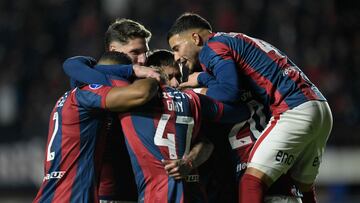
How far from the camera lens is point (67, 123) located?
5035 millimetres

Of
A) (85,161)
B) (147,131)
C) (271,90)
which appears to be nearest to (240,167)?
(271,90)

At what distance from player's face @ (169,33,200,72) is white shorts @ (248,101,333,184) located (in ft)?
2.46

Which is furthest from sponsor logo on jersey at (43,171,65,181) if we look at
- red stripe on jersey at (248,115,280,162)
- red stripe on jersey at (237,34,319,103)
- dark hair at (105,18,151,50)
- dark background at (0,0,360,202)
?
dark background at (0,0,360,202)

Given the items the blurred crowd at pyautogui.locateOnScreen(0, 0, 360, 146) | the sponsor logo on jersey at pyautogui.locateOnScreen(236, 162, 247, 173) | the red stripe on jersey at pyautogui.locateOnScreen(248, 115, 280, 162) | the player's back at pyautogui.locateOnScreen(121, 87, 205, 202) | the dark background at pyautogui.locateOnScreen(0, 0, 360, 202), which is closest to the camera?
the player's back at pyautogui.locateOnScreen(121, 87, 205, 202)

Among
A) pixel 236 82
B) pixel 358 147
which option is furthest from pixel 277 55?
pixel 358 147

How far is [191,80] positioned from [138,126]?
91 cm

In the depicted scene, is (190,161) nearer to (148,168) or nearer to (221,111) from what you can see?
(148,168)

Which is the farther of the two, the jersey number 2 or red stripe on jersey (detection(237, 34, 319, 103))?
red stripe on jersey (detection(237, 34, 319, 103))

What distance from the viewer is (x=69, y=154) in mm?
5027

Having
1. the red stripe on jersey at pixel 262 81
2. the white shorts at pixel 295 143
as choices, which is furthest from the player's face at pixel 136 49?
the white shorts at pixel 295 143

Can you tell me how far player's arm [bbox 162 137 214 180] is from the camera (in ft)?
15.5

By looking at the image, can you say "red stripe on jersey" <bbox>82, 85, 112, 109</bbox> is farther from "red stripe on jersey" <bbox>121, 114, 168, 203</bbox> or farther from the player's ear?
the player's ear

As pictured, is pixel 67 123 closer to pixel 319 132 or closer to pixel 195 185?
pixel 195 185

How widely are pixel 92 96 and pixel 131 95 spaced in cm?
31
